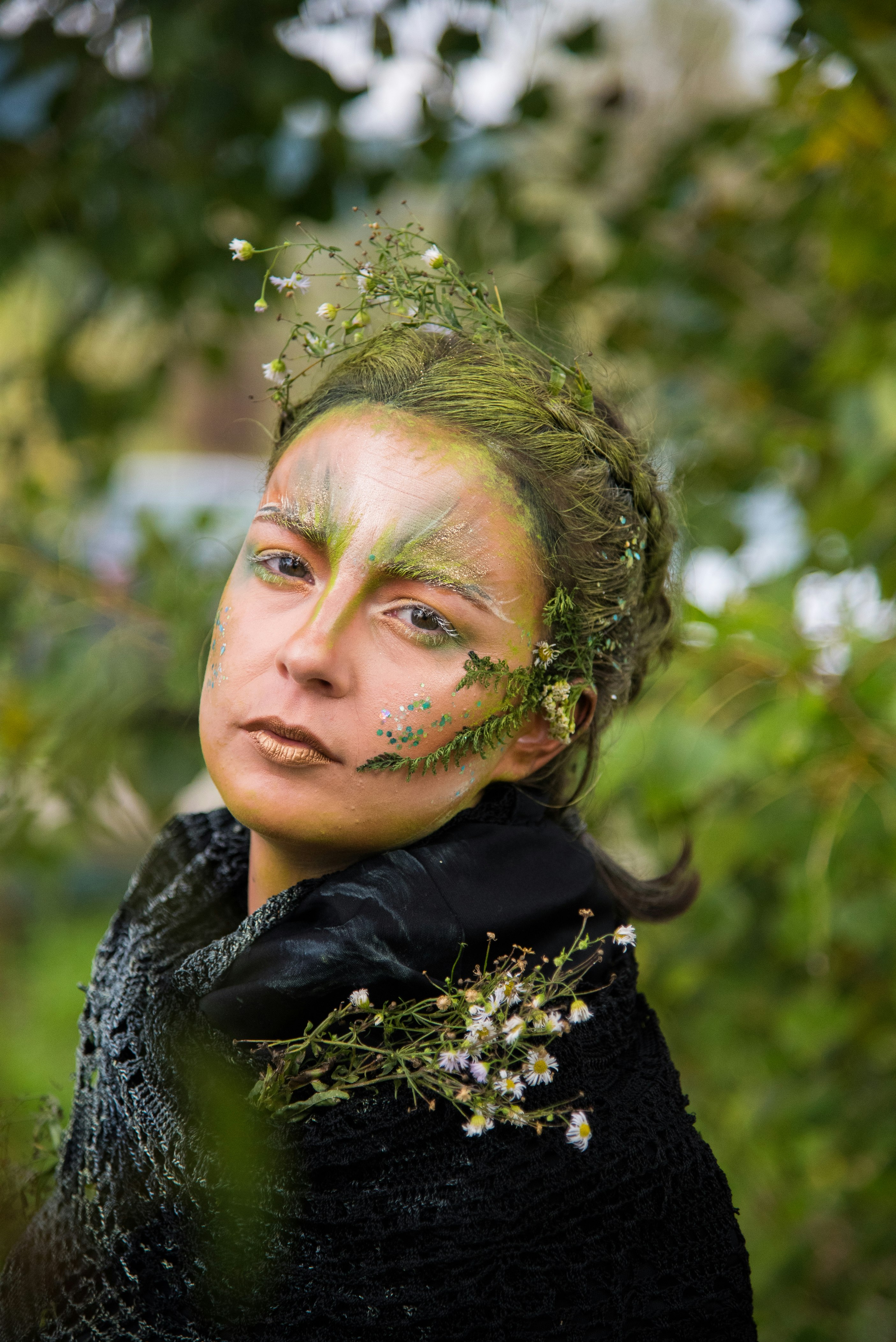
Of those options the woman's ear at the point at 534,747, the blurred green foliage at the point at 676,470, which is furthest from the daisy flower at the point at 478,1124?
the blurred green foliage at the point at 676,470

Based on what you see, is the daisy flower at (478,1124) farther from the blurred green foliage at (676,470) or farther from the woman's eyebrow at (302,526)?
the blurred green foliage at (676,470)

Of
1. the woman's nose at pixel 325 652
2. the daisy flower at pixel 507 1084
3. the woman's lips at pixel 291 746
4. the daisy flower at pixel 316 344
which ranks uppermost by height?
the daisy flower at pixel 316 344

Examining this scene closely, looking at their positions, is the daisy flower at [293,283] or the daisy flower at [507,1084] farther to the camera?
the daisy flower at [293,283]

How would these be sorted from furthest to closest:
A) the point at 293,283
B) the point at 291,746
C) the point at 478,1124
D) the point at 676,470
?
1. the point at 676,470
2. the point at 293,283
3. the point at 291,746
4. the point at 478,1124

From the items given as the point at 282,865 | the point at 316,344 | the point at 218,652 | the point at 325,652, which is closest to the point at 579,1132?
the point at 282,865

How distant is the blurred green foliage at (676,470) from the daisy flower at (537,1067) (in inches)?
29.1

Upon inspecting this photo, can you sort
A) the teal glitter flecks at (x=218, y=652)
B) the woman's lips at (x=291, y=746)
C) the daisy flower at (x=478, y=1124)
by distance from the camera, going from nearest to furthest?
the daisy flower at (x=478, y=1124) → the woman's lips at (x=291, y=746) → the teal glitter flecks at (x=218, y=652)

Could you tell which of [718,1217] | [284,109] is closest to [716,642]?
[718,1217]

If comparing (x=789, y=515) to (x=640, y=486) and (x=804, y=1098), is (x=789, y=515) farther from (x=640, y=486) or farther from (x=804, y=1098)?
(x=640, y=486)

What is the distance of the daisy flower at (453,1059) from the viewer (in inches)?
48.8

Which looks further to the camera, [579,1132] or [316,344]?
[316,344]

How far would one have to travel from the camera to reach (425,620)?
1380 millimetres

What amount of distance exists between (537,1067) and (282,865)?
422 mm

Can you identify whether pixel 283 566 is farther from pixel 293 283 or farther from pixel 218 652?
pixel 293 283
